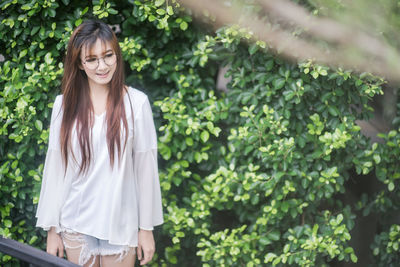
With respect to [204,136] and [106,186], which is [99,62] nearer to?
[106,186]

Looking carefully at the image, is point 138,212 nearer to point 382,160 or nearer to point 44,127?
point 44,127

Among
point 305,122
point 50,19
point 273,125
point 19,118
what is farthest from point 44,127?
point 305,122

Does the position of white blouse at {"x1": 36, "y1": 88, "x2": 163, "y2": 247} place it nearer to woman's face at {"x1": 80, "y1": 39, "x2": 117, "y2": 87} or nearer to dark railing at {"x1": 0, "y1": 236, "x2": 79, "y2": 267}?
woman's face at {"x1": 80, "y1": 39, "x2": 117, "y2": 87}

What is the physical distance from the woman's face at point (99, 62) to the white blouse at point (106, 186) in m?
0.14

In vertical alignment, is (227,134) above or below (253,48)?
below

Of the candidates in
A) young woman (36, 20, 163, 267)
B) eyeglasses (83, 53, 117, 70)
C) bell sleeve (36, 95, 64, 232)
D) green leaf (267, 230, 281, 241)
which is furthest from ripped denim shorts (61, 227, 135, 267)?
green leaf (267, 230, 281, 241)

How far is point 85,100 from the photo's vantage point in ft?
7.87

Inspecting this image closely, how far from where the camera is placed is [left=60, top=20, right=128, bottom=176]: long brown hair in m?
2.32

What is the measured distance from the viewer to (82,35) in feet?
7.59

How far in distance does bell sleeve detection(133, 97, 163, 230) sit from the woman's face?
22cm

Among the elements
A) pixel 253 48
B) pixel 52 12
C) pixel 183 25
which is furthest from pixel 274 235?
pixel 52 12

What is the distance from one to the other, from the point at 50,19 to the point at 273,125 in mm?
1441

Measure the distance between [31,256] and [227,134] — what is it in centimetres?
160

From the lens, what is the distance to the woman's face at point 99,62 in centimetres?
Answer: 231
